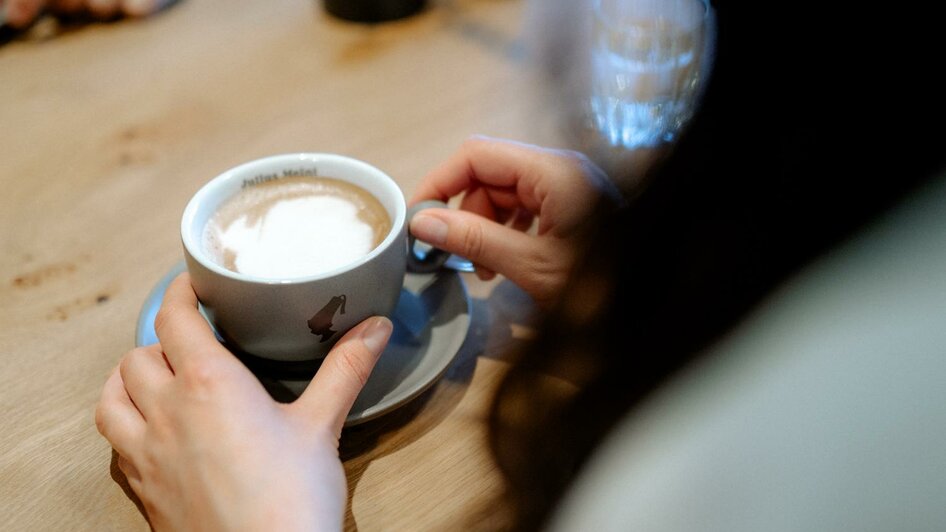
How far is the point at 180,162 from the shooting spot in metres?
1.04

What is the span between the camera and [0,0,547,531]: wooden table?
0.66 meters

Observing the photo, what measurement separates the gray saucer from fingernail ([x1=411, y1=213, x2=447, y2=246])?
8 centimetres

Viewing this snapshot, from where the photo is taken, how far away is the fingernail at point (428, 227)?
744 millimetres

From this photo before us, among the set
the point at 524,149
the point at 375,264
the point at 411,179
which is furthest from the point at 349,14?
the point at 375,264

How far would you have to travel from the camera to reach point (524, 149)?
838mm

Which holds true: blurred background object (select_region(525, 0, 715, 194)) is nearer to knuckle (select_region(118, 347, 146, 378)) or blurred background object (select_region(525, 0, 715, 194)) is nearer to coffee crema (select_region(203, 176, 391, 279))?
coffee crema (select_region(203, 176, 391, 279))

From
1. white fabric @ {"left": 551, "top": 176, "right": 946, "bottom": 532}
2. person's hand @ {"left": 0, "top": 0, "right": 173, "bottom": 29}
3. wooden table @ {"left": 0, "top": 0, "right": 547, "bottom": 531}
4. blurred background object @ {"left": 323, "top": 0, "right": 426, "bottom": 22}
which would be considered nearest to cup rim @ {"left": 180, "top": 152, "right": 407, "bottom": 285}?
wooden table @ {"left": 0, "top": 0, "right": 547, "bottom": 531}

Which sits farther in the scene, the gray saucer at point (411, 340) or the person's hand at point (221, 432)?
the gray saucer at point (411, 340)

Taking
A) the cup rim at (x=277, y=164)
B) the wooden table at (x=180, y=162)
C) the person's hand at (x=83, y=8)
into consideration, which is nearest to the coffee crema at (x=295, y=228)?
the cup rim at (x=277, y=164)

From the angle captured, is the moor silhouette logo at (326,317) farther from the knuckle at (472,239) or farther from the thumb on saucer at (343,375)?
the knuckle at (472,239)

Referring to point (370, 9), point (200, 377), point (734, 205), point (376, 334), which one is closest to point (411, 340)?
point (376, 334)

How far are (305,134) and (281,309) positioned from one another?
1.69ft

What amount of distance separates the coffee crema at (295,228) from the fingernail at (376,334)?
64 millimetres

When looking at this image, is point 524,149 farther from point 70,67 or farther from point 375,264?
point 70,67
